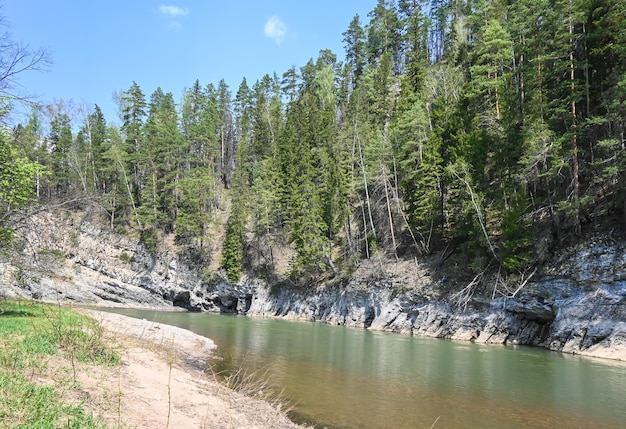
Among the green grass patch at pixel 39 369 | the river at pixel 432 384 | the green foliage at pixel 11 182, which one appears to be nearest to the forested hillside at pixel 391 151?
the green foliage at pixel 11 182

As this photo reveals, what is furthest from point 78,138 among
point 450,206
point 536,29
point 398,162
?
point 536,29

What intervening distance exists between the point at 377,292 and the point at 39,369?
97.1ft

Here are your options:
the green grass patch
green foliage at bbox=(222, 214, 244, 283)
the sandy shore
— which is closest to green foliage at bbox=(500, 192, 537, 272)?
the sandy shore

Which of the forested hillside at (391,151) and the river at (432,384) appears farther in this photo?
the forested hillside at (391,151)

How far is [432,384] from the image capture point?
44.4ft

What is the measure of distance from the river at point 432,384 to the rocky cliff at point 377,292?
2.71 meters

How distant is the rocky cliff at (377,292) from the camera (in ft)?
64.7

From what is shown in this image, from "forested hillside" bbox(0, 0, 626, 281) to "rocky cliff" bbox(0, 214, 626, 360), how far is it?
69.6 inches

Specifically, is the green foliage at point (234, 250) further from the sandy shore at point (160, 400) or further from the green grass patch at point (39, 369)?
the green grass patch at point (39, 369)

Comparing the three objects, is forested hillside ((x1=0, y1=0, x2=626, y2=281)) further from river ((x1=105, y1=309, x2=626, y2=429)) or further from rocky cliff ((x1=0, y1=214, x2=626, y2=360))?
river ((x1=105, y1=309, x2=626, y2=429))

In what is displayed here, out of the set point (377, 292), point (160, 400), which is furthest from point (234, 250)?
point (160, 400)

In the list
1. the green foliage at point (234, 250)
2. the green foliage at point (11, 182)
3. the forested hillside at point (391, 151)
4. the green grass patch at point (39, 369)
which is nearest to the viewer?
the green grass patch at point (39, 369)

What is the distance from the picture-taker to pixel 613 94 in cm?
2075

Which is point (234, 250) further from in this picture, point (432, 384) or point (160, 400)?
point (160, 400)
